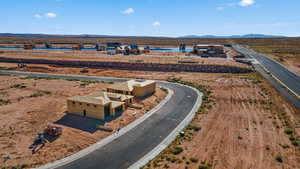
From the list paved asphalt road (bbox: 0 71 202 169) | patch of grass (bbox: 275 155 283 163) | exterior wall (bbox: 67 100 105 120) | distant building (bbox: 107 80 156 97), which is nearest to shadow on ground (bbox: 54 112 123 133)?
exterior wall (bbox: 67 100 105 120)

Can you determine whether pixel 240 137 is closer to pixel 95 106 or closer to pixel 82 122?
pixel 95 106

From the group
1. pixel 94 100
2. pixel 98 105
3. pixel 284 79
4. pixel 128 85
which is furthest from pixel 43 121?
pixel 284 79

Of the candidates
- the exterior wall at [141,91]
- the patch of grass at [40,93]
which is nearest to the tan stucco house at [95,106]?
the exterior wall at [141,91]

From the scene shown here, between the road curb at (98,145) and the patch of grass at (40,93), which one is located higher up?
the patch of grass at (40,93)

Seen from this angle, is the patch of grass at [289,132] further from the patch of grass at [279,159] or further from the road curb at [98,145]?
the road curb at [98,145]

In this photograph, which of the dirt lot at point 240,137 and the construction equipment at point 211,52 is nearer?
the dirt lot at point 240,137

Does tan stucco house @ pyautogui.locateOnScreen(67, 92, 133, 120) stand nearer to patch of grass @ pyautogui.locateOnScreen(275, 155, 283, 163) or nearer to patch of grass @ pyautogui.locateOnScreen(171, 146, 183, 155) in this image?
patch of grass @ pyautogui.locateOnScreen(171, 146, 183, 155)
